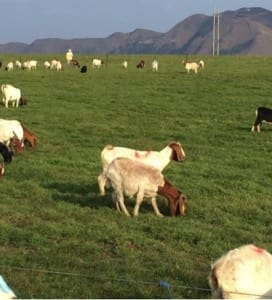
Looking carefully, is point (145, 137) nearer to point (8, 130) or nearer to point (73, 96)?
point (8, 130)

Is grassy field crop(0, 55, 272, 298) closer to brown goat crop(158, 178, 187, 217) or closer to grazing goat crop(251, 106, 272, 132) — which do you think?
brown goat crop(158, 178, 187, 217)

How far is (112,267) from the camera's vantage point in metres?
9.72

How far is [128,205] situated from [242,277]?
6.85m

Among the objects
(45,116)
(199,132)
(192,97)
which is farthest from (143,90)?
(199,132)

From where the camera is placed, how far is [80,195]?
14.4 metres

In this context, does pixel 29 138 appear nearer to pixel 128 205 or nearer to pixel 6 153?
pixel 6 153

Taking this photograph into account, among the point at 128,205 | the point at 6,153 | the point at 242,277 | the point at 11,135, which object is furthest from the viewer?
the point at 11,135

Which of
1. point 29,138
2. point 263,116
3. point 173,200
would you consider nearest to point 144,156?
point 173,200

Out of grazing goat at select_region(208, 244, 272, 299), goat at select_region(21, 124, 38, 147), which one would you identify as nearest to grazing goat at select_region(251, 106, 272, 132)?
goat at select_region(21, 124, 38, 147)

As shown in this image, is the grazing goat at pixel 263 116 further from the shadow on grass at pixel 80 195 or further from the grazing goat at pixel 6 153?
the shadow on grass at pixel 80 195

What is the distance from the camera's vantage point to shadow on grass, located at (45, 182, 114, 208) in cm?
1371

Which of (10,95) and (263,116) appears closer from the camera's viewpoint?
(263,116)

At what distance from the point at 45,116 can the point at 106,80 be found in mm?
16164

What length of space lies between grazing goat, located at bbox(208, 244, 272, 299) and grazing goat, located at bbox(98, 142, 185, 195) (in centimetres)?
731
